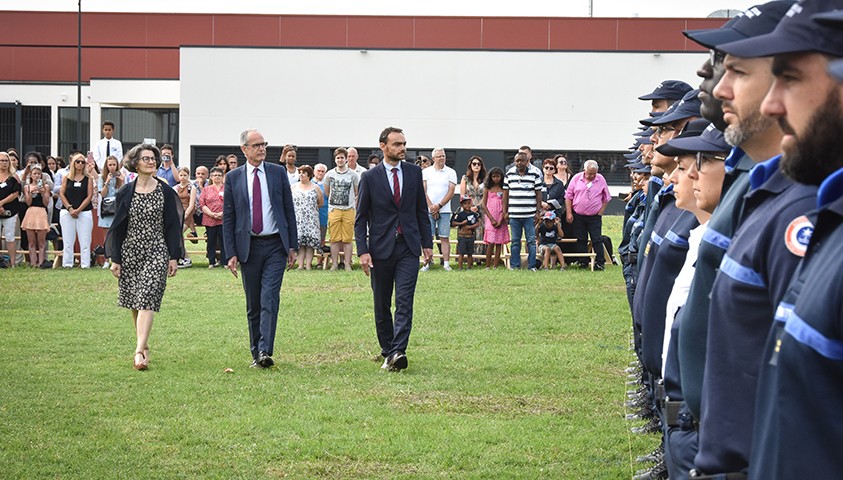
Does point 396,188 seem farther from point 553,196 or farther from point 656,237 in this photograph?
point 553,196

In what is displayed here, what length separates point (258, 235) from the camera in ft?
37.1

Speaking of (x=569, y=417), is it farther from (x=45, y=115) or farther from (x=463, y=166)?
(x=45, y=115)

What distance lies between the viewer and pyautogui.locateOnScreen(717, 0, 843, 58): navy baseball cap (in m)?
2.60

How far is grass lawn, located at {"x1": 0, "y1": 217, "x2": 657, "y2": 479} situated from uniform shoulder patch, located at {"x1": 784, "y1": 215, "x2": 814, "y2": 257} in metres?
4.31

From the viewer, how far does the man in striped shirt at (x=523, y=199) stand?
834 inches

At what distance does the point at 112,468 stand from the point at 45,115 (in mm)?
48541

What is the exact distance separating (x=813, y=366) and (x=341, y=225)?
19.2m

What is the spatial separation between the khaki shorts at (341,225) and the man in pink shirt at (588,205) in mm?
3897

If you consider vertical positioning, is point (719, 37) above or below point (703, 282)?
above

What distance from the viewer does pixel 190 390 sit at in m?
9.89

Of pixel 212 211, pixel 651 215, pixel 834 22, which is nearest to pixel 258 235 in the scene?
pixel 651 215

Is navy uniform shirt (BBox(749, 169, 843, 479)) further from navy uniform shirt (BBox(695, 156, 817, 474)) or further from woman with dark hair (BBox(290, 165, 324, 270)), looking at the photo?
woman with dark hair (BBox(290, 165, 324, 270))

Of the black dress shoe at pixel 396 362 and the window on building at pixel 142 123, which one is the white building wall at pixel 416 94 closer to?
the window on building at pixel 142 123

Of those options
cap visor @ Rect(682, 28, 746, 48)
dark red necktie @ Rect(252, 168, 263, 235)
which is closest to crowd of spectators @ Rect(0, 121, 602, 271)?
dark red necktie @ Rect(252, 168, 263, 235)
